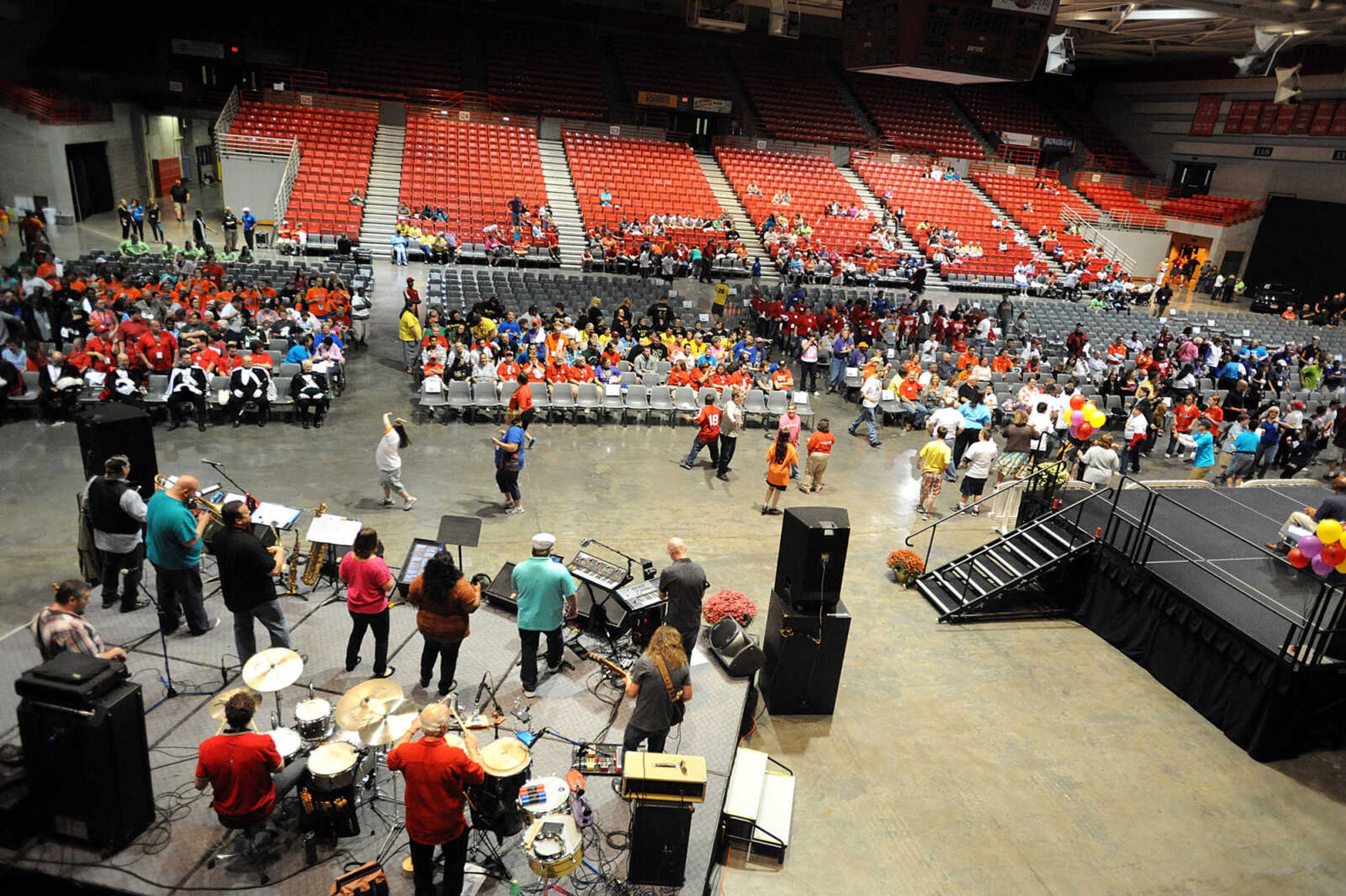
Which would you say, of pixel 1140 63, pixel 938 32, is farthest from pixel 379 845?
pixel 1140 63

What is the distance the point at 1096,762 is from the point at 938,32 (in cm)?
900

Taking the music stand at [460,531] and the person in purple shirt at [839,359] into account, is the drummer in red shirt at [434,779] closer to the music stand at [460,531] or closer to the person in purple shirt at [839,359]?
the music stand at [460,531]

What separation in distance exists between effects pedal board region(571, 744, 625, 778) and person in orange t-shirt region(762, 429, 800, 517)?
17.4 feet

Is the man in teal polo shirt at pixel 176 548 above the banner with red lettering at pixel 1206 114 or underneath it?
underneath

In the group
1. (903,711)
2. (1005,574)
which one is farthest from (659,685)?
(1005,574)

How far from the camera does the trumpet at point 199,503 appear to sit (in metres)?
6.52

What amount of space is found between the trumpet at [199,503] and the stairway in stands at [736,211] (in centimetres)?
1880

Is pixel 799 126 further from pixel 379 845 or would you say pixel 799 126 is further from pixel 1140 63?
pixel 379 845

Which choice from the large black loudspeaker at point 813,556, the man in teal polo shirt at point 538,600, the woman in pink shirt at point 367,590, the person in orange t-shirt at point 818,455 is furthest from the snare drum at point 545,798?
the person in orange t-shirt at point 818,455

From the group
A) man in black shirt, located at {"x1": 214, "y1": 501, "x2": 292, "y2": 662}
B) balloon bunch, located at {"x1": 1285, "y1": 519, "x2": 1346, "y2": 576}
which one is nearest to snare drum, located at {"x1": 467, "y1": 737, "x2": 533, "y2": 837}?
man in black shirt, located at {"x1": 214, "y1": 501, "x2": 292, "y2": 662}

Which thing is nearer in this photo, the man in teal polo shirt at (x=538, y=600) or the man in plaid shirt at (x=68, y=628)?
the man in plaid shirt at (x=68, y=628)

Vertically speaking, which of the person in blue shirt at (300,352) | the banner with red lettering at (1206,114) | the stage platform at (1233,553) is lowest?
the stage platform at (1233,553)

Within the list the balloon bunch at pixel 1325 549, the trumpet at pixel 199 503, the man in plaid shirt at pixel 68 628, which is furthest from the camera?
the balloon bunch at pixel 1325 549

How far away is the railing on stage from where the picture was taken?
6.89 meters
